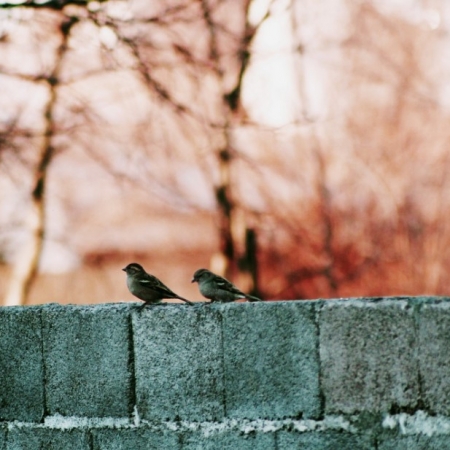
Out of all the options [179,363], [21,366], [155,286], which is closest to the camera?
[179,363]

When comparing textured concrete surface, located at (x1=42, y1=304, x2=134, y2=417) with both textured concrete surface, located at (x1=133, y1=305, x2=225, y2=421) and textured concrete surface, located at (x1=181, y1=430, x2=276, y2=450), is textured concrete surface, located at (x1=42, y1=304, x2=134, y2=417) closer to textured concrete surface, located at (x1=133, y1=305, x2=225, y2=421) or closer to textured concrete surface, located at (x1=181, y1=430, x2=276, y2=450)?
textured concrete surface, located at (x1=133, y1=305, x2=225, y2=421)

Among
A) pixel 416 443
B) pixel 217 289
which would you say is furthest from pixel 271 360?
pixel 217 289

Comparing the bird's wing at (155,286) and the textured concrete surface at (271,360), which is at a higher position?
the bird's wing at (155,286)

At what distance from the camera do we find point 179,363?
3971mm

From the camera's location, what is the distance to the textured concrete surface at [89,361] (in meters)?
4.12

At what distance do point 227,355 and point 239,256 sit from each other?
1527cm

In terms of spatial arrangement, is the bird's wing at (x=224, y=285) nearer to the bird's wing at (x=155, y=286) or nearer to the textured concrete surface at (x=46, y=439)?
the bird's wing at (x=155, y=286)

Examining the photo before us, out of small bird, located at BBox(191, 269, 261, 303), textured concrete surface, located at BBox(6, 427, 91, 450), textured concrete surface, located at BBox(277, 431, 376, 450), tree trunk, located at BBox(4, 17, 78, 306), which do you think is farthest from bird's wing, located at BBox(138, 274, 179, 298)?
tree trunk, located at BBox(4, 17, 78, 306)

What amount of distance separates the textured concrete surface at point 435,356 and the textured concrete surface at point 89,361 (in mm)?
1270

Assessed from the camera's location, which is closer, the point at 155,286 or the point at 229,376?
the point at 229,376

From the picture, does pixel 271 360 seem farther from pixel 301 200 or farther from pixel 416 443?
pixel 301 200

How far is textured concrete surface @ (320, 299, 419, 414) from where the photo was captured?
354 cm

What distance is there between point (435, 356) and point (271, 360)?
0.65m

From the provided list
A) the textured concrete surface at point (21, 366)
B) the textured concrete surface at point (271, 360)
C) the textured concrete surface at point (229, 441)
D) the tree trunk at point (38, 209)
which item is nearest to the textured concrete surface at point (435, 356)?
the textured concrete surface at point (271, 360)
